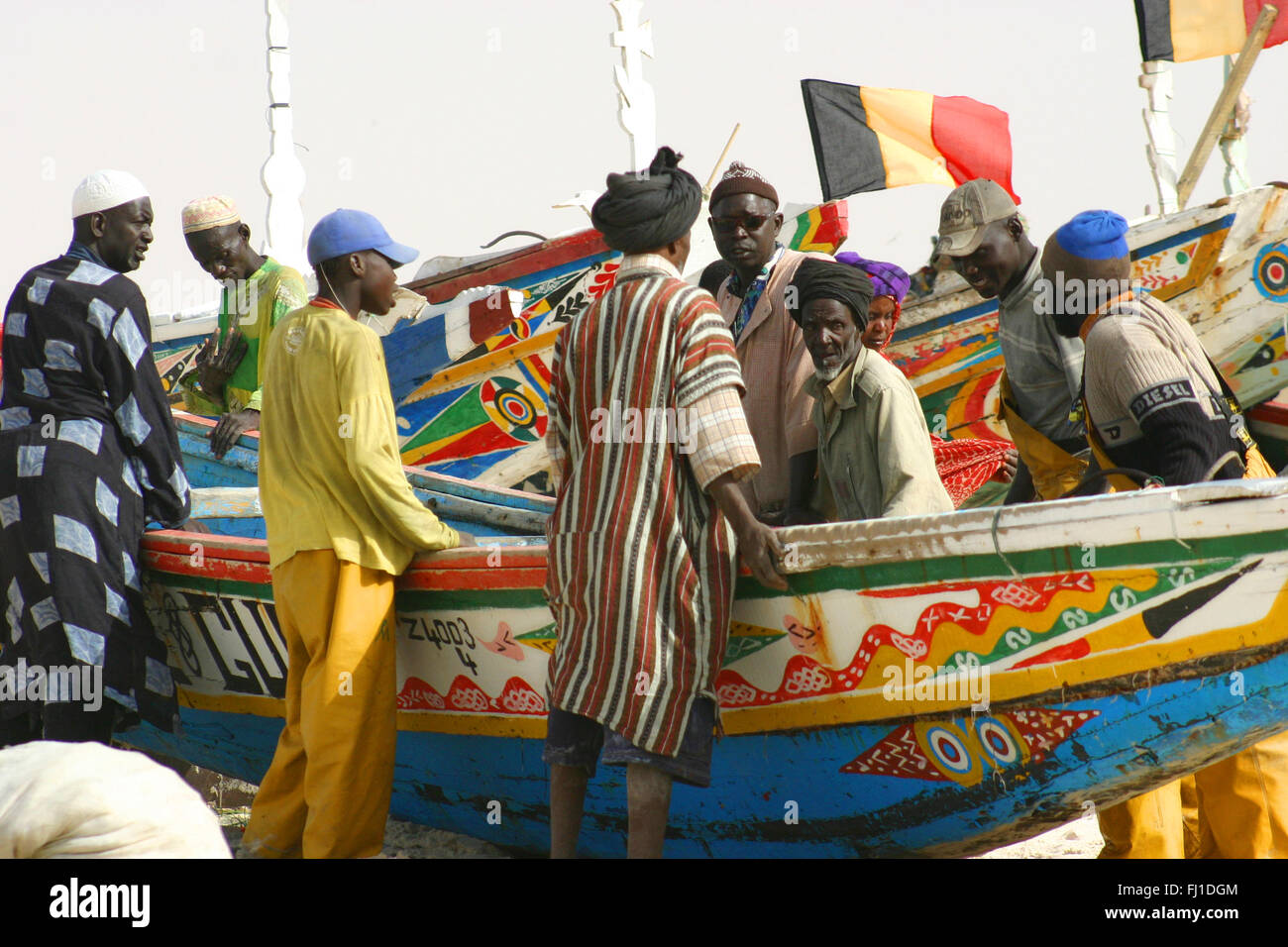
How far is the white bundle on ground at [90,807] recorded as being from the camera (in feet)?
4.38

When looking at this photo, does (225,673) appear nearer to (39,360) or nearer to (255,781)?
(255,781)

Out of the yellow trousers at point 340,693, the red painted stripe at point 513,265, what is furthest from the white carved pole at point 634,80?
the yellow trousers at point 340,693

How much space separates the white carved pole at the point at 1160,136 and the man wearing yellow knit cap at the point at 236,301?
11648mm

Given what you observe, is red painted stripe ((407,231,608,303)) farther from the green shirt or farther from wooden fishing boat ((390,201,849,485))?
the green shirt

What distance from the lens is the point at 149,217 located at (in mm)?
4328

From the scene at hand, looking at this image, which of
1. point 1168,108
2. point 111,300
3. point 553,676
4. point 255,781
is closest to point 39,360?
point 111,300

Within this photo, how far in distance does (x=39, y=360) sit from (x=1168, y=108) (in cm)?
1378

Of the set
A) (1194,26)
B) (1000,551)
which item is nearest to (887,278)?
(1000,551)

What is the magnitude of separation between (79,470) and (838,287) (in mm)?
2361

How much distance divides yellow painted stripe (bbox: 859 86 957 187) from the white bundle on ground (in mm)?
6647

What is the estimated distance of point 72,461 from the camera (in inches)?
161

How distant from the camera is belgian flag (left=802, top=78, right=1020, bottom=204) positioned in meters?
7.45

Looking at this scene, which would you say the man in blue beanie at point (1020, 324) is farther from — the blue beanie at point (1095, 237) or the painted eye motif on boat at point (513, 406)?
the painted eye motif on boat at point (513, 406)

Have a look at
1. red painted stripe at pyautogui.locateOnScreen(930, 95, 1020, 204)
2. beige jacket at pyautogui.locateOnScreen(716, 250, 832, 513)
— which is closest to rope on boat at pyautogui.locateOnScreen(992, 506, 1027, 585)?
beige jacket at pyautogui.locateOnScreen(716, 250, 832, 513)
